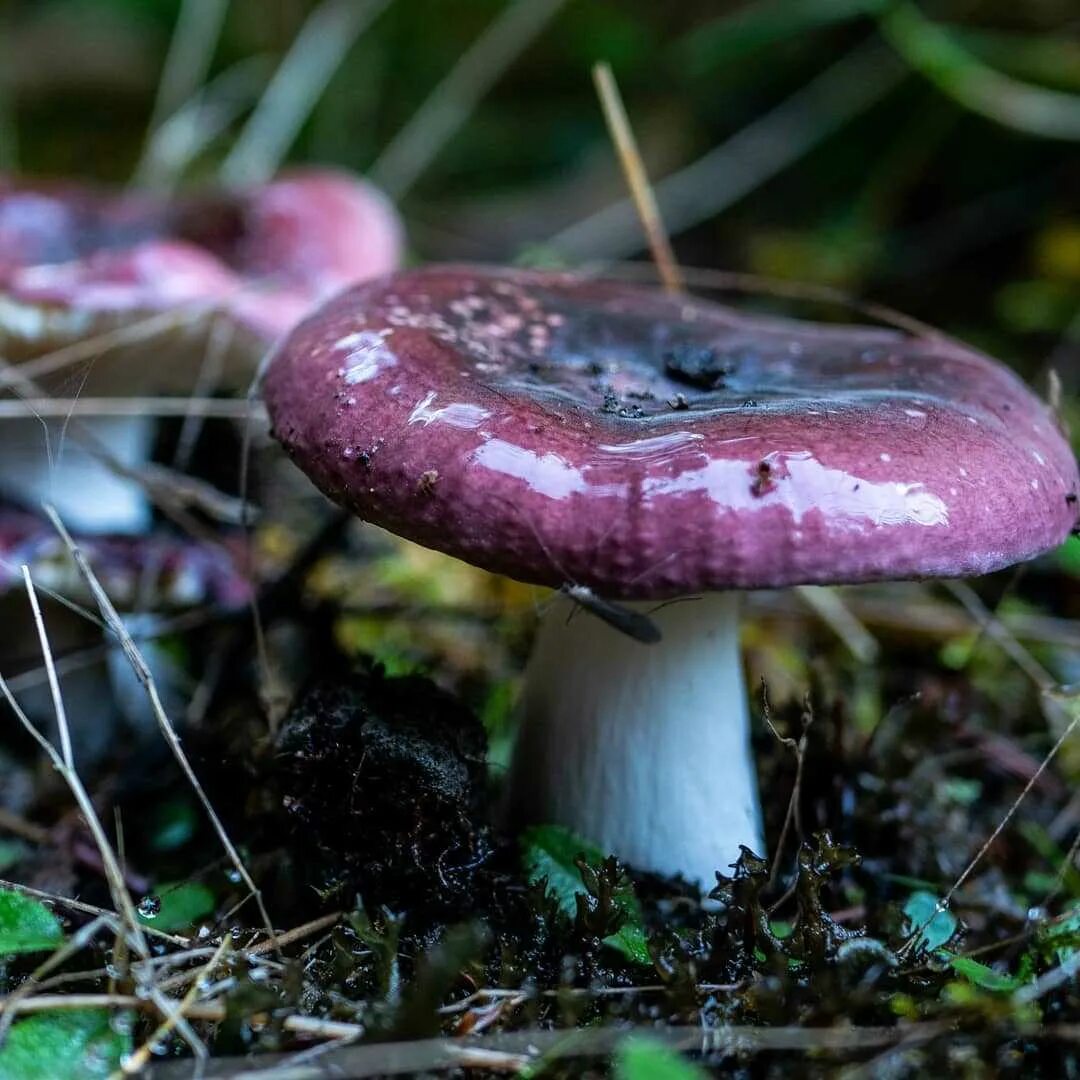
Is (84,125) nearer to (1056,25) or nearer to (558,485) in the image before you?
(1056,25)

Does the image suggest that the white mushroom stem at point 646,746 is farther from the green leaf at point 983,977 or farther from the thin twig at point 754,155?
the thin twig at point 754,155

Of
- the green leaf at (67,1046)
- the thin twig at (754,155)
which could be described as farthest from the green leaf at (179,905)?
the thin twig at (754,155)

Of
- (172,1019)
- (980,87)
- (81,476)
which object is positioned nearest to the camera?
(172,1019)

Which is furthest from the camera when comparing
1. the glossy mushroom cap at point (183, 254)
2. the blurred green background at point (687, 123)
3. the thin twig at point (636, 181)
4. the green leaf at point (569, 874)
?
the blurred green background at point (687, 123)

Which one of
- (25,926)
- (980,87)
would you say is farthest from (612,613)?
(980,87)

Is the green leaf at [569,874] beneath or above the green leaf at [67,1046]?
beneath

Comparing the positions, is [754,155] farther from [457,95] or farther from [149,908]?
[149,908]

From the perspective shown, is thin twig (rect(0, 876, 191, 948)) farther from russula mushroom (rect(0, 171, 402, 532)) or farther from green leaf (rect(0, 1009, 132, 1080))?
russula mushroom (rect(0, 171, 402, 532))
